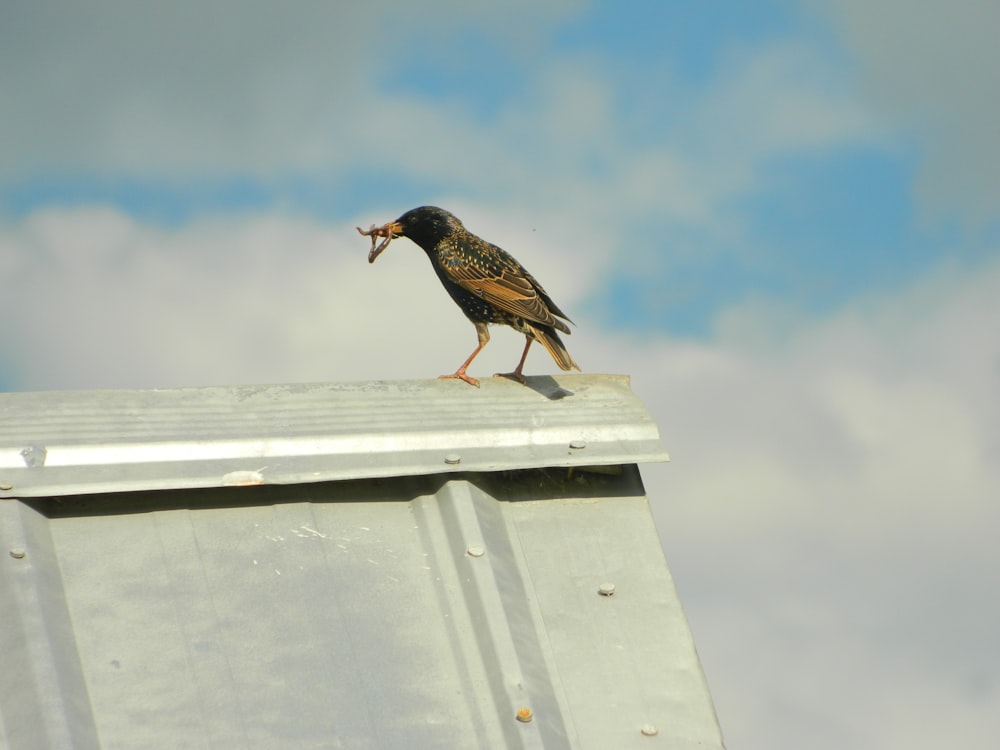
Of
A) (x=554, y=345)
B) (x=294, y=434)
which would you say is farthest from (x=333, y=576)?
(x=554, y=345)

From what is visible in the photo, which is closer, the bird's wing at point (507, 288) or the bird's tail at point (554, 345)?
the bird's tail at point (554, 345)

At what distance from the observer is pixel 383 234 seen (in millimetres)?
7398

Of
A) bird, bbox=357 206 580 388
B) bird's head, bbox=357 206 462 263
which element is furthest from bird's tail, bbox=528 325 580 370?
bird's head, bbox=357 206 462 263

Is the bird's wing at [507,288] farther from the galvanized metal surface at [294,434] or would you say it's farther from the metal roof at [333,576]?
the metal roof at [333,576]

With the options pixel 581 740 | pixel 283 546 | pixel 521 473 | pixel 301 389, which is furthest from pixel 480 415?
pixel 581 740

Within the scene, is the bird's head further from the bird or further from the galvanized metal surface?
the galvanized metal surface

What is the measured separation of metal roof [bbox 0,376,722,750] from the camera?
125 inches

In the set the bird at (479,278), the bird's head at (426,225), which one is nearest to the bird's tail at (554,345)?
the bird at (479,278)

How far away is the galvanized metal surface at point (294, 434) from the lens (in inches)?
146

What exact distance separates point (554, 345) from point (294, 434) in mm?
2376

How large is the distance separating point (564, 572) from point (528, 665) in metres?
0.39

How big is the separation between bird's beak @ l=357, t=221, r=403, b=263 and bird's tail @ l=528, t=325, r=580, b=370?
100 centimetres

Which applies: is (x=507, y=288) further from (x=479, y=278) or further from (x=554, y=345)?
(x=554, y=345)

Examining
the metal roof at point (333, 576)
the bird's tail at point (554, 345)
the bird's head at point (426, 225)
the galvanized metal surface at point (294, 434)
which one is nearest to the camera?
the metal roof at point (333, 576)
